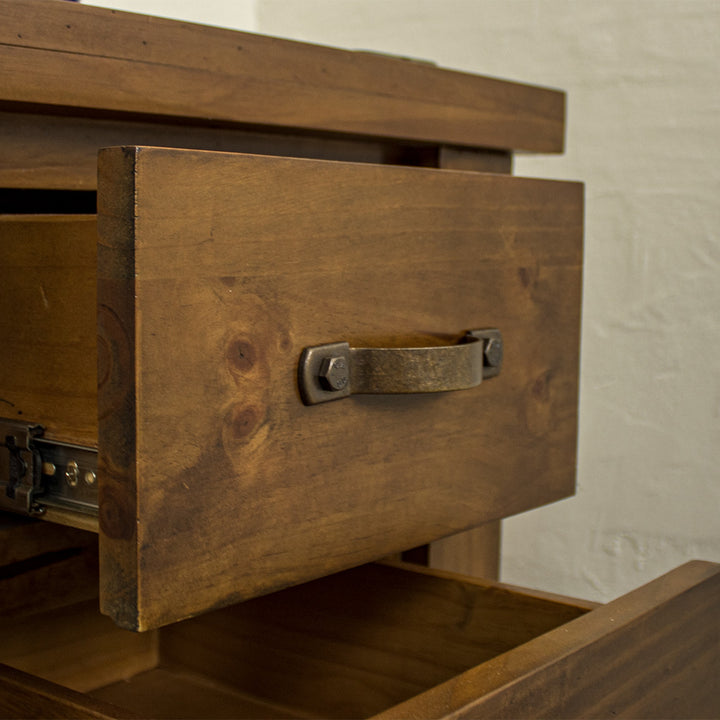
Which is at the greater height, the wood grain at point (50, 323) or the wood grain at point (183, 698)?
the wood grain at point (50, 323)

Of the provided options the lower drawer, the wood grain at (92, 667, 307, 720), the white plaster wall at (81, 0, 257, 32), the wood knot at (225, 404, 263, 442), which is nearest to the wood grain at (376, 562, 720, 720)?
the lower drawer

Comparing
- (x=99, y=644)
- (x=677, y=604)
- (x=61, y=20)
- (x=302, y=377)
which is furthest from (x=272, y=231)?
(x=99, y=644)

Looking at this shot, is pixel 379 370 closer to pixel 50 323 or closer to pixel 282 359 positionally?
pixel 282 359

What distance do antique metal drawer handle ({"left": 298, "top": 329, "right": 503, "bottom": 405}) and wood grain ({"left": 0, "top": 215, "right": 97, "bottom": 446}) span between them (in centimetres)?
11

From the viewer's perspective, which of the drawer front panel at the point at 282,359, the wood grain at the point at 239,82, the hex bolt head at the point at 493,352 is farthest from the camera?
the hex bolt head at the point at 493,352

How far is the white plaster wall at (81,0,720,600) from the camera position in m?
1.08

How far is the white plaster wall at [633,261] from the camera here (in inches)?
42.3

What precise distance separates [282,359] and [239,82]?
0.23 m

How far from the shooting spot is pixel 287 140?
0.75 metres

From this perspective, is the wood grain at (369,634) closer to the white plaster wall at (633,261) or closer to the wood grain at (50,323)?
the wood grain at (50,323)

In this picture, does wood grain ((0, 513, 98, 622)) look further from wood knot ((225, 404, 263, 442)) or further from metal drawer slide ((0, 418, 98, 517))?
wood knot ((225, 404, 263, 442))

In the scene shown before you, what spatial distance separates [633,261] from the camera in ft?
3.74

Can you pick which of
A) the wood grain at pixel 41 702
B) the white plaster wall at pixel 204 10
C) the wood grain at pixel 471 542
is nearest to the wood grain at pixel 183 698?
the wood grain at pixel 471 542

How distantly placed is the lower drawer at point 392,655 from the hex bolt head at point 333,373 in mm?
161
